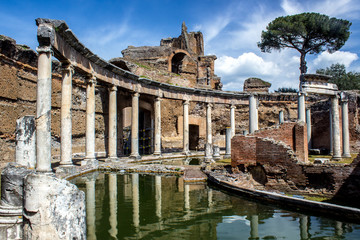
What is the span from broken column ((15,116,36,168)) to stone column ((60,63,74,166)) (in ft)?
18.2

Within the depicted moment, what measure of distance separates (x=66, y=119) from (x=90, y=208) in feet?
17.7

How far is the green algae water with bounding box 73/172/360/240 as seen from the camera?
461 centimetres

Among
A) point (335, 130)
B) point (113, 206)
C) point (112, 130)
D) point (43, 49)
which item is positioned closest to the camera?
point (113, 206)

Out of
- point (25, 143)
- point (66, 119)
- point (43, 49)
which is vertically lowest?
point (25, 143)

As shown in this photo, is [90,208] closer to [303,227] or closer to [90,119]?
[303,227]

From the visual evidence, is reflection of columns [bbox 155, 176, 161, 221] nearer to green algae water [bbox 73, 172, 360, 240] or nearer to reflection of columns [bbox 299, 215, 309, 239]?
green algae water [bbox 73, 172, 360, 240]

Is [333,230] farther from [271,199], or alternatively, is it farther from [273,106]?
[273,106]

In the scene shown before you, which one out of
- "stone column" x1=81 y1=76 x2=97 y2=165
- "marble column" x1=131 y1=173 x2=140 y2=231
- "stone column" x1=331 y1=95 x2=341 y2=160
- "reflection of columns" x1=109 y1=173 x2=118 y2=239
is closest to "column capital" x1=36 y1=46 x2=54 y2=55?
"reflection of columns" x1=109 y1=173 x2=118 y2=239

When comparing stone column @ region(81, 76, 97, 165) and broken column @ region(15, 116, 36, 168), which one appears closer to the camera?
broken column @ region(15, 116, 36, 168)

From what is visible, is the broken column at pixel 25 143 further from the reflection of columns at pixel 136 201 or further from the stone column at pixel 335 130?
the stone column at pixel 335 130

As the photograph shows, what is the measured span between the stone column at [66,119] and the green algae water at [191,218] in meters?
2.75

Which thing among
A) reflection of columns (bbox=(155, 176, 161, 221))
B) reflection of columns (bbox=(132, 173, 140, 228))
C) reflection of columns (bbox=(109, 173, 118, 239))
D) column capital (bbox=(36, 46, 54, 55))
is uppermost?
column capital (bbox=(36, 46, 54, 55))

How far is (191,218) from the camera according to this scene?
5.45 m

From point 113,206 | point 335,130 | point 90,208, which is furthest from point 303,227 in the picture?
point 335,130
